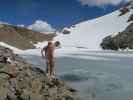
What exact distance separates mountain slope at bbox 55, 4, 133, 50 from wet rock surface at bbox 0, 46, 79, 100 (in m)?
65.6

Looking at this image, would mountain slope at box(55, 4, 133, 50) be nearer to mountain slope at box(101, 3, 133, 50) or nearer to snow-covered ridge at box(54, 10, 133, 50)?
snow-covered ridge at box(54, 10, 133, 50)

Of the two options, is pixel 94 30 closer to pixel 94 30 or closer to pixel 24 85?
pixel 94 30

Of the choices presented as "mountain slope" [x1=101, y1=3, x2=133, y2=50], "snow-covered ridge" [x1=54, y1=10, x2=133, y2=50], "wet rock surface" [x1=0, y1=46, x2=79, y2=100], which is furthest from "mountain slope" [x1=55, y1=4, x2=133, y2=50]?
"wet rock surface" [x1=0, y1=46, x2=79, y2=100]

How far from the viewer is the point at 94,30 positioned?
96125 millimetres

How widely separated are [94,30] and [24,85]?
284 ft

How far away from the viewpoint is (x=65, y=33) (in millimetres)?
100438

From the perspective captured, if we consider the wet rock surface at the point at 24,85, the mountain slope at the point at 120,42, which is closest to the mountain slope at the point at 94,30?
the mountain slope at the point at 120,42

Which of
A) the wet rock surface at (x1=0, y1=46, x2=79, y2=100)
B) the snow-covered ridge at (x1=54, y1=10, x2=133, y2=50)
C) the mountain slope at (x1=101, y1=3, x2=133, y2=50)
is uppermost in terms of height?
the snow-covered ridge at (x1=54, y1=10, x2=133, y2=50)

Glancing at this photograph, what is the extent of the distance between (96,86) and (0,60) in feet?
13.3

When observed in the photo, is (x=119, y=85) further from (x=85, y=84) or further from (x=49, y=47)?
(x=49, y=47)

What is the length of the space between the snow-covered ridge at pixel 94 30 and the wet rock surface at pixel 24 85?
2583 inches

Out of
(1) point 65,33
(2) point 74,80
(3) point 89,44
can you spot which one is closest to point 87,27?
(1) point 65,33

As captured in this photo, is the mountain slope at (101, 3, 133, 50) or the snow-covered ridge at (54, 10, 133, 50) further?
the snow-covered ridge at (54, 10, 133, 50)

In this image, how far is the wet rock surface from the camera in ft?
31.7
